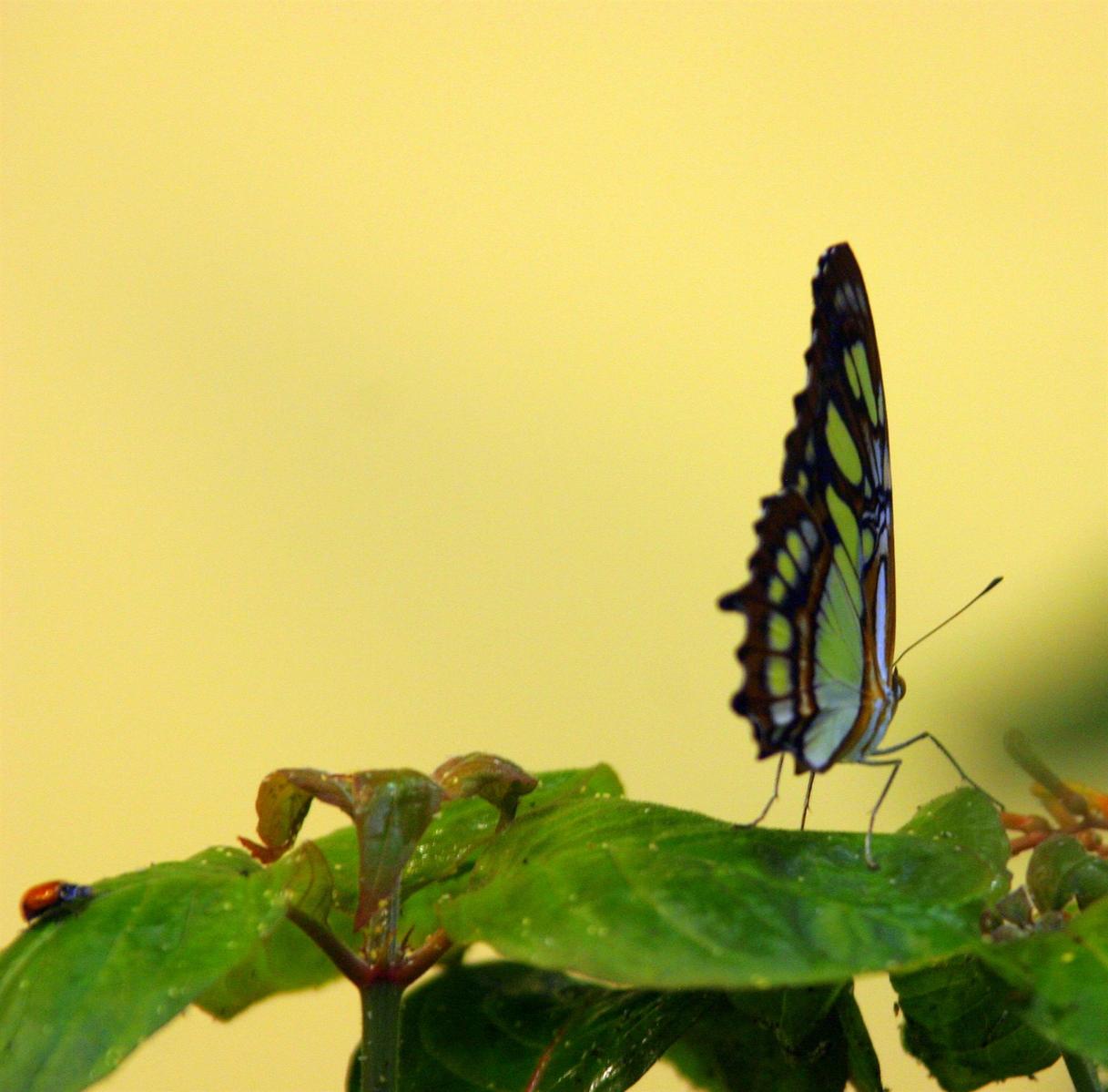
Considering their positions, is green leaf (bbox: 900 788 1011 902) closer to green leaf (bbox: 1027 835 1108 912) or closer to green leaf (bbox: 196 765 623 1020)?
green leaf (bbox: 1027 835 1108 912)

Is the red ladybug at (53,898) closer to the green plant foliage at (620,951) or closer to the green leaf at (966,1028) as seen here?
the green plant foliage at (620,951)

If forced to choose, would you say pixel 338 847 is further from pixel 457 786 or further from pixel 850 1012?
pixel 850 1012

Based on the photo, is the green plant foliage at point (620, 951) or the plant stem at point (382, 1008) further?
the plant stem at point (382, 1008)

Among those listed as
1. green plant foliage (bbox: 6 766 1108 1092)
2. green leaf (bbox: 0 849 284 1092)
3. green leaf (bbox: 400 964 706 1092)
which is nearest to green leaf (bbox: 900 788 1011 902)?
green plant foliage (bbox: 6 766 1108 1092)

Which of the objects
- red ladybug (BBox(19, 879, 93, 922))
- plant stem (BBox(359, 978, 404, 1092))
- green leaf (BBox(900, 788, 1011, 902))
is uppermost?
red ladybug (BBox(19, 879, 93, 922))

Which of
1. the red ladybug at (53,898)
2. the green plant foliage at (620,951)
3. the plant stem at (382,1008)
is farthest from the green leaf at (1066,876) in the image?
the red ladybug at (53,898)
